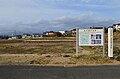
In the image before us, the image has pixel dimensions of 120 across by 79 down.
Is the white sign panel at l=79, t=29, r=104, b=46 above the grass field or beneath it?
above

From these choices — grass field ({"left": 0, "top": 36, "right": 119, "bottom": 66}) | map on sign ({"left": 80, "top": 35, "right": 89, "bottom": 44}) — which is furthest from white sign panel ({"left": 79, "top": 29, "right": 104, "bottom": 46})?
grass field ({"left": 0, "top": 36, "right": 119, "bottom": 66})

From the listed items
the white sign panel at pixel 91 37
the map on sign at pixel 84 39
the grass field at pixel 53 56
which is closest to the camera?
the grass field at pixel 53 56

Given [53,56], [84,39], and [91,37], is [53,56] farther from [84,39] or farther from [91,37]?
[91,37]

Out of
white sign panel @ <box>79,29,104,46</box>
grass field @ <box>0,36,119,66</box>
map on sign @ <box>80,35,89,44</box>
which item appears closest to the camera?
grass field @ <box>0,36,119,66</box>

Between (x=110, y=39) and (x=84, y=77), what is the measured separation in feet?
32.9

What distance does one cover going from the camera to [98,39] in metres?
23.0

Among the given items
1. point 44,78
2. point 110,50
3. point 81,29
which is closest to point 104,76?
point 44,78

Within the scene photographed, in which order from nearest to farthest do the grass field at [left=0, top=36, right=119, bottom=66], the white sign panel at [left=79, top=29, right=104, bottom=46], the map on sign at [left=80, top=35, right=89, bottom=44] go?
1. the grass field at [left=0, top=36, right=119, bottom=66]
2. the white sign panel at [left=79, top=29, right=104, bottom=46]
3. the map on sign at [left=80, top=35, right=89, bottom=44]

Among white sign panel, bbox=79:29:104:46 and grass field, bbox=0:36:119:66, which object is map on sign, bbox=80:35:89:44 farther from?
grass field, bbox=0:36:119:66

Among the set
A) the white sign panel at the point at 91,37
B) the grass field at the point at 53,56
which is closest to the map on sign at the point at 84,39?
the white sign panel at the point at 91,37

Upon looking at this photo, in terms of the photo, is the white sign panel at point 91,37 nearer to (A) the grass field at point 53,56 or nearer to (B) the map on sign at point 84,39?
(B) the map on sign at point 84,39

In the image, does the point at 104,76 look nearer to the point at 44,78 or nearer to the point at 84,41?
the point at 44,78

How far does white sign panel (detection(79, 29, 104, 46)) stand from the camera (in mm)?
23000

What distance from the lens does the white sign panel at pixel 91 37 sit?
75.5ft
